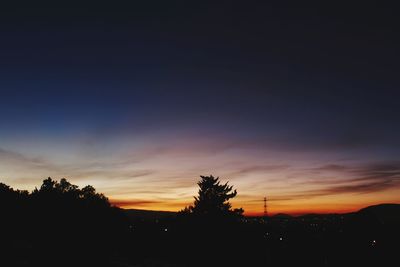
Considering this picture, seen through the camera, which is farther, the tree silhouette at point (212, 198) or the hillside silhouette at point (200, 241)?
the tree silhouette at point (212, 198)

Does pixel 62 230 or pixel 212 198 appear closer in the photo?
pixel 62 230

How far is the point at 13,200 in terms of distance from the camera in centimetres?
6975

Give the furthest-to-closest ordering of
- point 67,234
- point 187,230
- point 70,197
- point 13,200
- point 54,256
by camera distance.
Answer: point 13,200
point 70,197
point 187,230
point 67,234
point 54,256

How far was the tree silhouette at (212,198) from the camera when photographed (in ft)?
174

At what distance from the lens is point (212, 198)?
178 feet

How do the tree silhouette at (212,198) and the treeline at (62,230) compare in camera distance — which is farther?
the tree silhouette at (212,198)

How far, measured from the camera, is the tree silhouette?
174 feet

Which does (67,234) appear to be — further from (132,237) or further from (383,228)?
(383,228)

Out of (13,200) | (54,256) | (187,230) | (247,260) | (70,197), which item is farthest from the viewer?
(13,200)

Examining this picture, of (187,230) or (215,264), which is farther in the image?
(187,230)

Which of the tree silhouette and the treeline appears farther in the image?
the tree silhouette

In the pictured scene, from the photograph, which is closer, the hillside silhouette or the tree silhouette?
the hillside silhouette

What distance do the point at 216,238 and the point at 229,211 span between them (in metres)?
10.9

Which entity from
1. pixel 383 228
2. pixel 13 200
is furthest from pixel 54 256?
pixel 13 200
